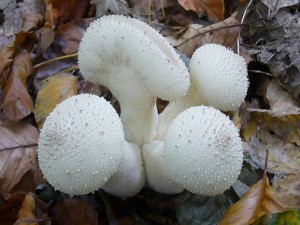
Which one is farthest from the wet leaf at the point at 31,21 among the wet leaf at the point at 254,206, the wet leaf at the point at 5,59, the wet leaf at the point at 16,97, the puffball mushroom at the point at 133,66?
the wet leaf at the point at 254,206

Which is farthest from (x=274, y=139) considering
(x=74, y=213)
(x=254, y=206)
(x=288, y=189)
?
(x=74, y=213)

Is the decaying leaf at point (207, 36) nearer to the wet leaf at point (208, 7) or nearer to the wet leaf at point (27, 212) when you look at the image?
the wet leaf at point (208, 7)

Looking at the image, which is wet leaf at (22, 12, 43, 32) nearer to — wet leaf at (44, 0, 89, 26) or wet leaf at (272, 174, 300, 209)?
wet leaf at (44, 0, 89, 26)

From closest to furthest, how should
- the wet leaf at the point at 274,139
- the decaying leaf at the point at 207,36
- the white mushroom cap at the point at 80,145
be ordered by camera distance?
1. the white mushroom cap at the point at 80,145
2. the wet leaf at the point at 274,139
3. the decaying leaf at the point at 207,36

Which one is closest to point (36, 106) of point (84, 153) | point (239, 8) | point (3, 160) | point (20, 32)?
point (3, 160)

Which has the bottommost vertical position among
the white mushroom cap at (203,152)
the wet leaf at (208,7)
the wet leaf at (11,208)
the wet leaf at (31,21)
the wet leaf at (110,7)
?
the wet leaf at (11,208)

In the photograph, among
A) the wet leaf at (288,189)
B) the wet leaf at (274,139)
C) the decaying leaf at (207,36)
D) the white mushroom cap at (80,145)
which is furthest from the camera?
the decaying leaf at (207,36)
